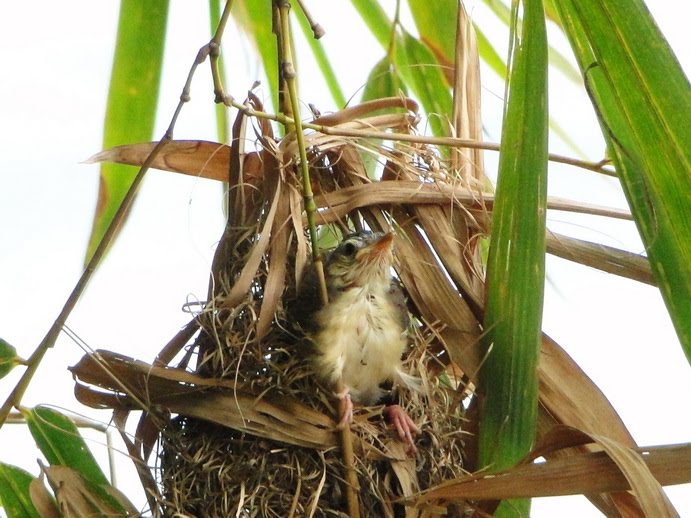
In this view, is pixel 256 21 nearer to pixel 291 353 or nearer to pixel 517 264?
pixel 291 353

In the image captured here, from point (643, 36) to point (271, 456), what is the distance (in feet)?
3.38

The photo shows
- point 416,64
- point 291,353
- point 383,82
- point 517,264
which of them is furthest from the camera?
point 383,82

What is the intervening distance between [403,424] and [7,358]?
30.3 inches

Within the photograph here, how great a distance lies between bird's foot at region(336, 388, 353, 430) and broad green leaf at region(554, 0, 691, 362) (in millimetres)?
691

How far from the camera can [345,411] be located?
6.19 feet

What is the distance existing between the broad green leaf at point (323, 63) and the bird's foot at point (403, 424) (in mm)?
837

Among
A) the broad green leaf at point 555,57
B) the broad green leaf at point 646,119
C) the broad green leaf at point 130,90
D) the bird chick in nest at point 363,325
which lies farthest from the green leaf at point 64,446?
the broad green leaf at point 555,57

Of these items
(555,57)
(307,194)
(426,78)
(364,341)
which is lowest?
(364,341)

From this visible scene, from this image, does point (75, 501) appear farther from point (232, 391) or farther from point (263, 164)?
point (263, 164)

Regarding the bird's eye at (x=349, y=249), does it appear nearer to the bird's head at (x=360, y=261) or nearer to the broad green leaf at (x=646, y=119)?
the bird's head at (x=360, y=261)

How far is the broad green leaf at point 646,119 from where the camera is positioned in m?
1.31

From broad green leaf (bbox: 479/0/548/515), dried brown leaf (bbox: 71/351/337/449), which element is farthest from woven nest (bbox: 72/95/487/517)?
broad green leaf (bbox: 479/0/548/515)

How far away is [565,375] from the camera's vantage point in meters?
1.79

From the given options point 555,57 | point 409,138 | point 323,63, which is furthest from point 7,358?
point 555,57
